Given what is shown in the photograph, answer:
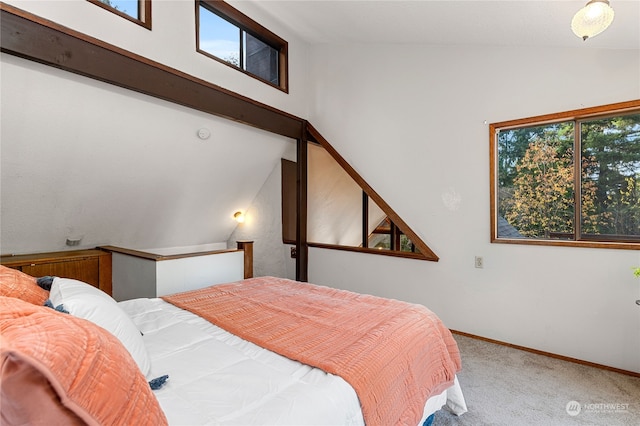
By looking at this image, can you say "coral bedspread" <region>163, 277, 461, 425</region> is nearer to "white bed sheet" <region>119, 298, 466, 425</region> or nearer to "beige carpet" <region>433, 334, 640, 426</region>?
"white bed sheet" <region>119, 298, 466, 425</region>

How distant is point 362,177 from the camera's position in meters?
3.75

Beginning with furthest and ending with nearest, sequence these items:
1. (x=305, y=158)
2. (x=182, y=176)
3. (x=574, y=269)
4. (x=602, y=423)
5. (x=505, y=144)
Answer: (x=305, y=158)
(x=182, y=176)
(x=505, y=144)
(x=574, y=269)
(x=602, y=423)

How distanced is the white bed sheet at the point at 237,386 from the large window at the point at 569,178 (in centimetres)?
205

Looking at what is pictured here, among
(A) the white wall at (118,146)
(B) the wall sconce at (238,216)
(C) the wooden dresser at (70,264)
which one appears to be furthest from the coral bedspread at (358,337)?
(B) the wall sconce at (238,216)

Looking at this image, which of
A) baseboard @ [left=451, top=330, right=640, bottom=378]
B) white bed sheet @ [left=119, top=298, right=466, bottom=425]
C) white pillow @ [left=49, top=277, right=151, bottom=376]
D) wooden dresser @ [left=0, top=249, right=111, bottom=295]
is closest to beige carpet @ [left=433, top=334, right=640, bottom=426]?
baseboard @ [left=451, top=330, right=640, bottom=378]

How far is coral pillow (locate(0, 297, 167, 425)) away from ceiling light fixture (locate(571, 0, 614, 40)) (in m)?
2.68

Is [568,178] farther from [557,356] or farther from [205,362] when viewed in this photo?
[205,362]

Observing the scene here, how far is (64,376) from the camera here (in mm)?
568

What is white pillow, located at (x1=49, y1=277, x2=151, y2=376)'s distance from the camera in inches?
44.3

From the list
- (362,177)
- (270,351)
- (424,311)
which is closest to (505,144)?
(362,177)

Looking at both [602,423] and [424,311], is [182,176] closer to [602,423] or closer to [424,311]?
[424,311]

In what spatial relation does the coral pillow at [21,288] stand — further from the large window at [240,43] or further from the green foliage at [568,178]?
the green foliage at [568,178]

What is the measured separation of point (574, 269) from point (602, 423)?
113 centimetres

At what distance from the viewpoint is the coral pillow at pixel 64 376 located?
53 centimetres
